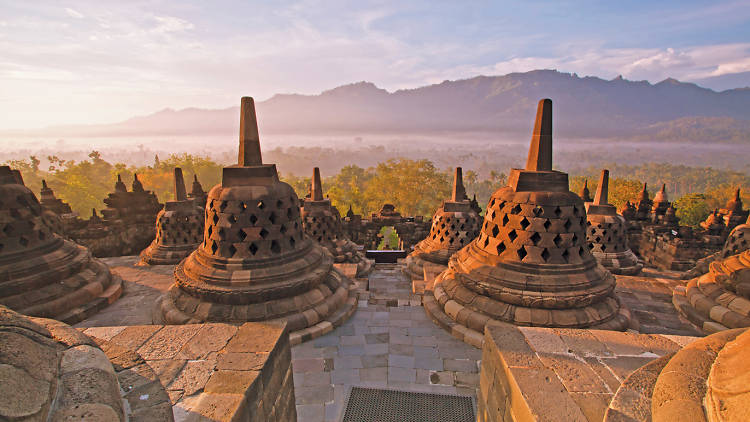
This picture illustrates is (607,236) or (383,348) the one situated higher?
(607,236)

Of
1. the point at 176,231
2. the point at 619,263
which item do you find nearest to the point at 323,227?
the point at 176,231

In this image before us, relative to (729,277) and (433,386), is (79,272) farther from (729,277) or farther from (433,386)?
(729,277)

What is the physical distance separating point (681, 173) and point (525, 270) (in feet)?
515

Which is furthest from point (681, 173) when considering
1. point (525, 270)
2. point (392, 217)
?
point (525, 270)

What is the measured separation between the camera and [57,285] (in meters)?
6.96

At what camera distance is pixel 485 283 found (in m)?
6.38

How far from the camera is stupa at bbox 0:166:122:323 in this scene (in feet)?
21.2

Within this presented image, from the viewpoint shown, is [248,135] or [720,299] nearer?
[720,299]

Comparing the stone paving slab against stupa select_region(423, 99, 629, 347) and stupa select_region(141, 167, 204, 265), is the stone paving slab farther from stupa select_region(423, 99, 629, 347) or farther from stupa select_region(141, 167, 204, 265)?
stupa select_region(141, 167, 204, 265)

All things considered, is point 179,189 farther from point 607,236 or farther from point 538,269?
point 607,236

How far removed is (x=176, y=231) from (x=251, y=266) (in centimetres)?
689

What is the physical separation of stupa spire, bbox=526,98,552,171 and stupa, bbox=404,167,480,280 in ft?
16.7

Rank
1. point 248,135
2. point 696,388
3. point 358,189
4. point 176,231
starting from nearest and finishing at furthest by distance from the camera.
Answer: point 696,388 → point 248,135 → point 176,231 → point 358,189

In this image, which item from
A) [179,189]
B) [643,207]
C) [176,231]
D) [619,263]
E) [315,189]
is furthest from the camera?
[643,207]
